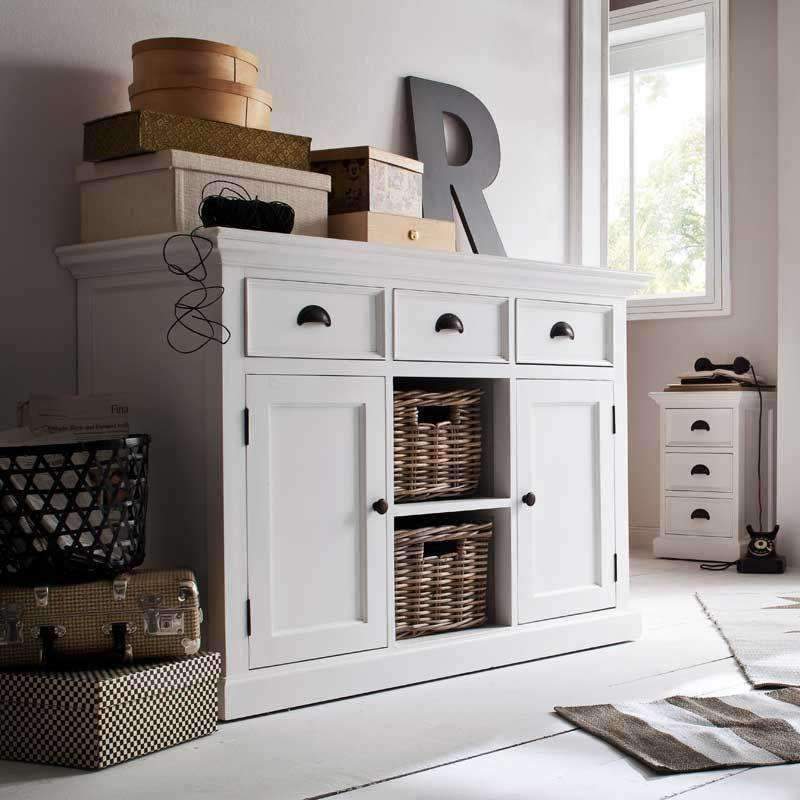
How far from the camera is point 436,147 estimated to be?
3.01 meters

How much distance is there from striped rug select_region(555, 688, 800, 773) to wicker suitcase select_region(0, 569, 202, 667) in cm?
72

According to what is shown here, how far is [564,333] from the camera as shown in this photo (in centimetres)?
264

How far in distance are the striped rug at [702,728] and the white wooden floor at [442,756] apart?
0.03 m

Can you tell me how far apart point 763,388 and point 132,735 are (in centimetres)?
315

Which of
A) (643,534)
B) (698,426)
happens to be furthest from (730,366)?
(643,534)

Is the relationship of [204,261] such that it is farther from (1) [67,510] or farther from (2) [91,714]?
(2) [91,714]

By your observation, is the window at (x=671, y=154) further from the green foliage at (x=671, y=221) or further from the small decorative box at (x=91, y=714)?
the small decorative box at (x=91, y=714)

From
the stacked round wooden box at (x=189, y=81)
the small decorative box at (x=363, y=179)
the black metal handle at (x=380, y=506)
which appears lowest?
the black metal handle at (x=380, y=506)

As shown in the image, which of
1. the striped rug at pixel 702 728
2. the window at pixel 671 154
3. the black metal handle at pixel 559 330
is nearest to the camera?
the striped rug at pixel 702 728

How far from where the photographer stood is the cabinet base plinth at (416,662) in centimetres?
208

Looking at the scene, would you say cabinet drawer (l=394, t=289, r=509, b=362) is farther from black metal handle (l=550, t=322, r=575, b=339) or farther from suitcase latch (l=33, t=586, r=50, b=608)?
suitcase latch (l=33, t=586, r=50, b=608)

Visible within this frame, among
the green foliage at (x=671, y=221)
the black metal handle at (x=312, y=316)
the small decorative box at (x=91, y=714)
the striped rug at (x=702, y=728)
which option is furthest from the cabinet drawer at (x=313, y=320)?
the green foliage at (x=671, y=221)

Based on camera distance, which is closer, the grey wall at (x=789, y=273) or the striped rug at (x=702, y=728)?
the striped rug at (x=702, y=728)

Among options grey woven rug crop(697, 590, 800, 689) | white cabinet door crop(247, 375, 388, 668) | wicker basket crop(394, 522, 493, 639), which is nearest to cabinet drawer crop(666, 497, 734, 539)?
grey woven rug crop(697, 590, 800, 689)
